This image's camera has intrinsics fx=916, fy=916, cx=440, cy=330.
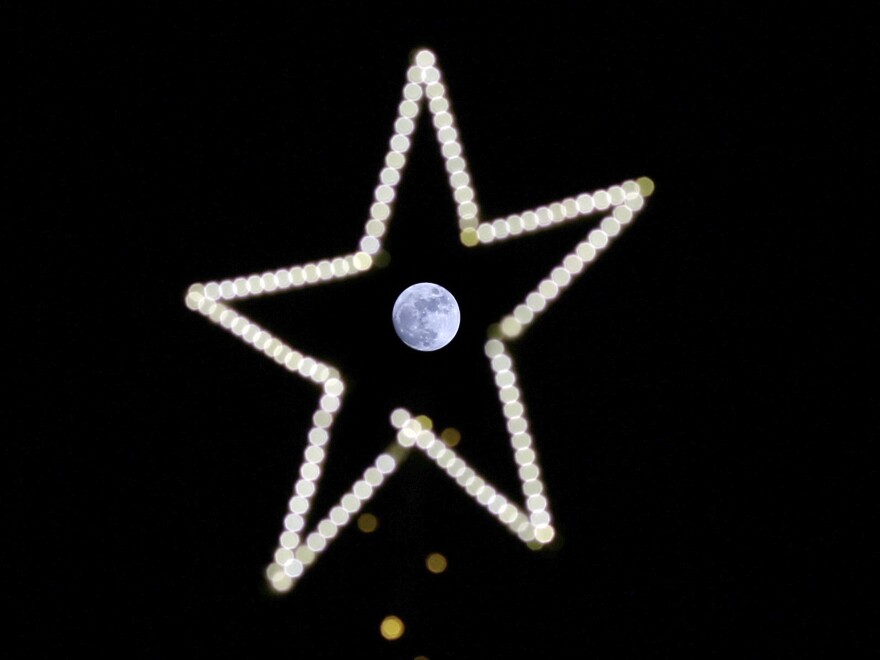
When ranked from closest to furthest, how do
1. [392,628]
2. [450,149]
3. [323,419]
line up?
[323,419] → [450,149] → [392,628]

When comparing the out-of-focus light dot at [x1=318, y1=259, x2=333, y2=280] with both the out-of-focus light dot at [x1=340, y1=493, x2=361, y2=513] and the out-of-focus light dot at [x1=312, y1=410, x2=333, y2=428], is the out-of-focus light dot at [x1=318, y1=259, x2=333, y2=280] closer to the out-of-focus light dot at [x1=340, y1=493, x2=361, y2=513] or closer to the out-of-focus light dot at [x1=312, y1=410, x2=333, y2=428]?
the out-of-focus light dot at [x1=312, y1=410, x2=333, y2=428]

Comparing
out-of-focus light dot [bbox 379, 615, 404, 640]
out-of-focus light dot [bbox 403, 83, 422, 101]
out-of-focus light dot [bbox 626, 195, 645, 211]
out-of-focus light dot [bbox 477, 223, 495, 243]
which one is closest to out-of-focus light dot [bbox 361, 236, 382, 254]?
out-of-focus light dot [bbox 477, 223, 495, 243]

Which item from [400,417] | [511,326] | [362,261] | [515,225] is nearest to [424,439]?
[400,417]

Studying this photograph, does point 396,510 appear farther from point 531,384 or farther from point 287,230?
point 287,230

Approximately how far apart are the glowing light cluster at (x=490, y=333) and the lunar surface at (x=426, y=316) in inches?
4.3

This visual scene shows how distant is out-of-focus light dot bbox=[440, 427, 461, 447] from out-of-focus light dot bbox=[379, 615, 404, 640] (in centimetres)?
49

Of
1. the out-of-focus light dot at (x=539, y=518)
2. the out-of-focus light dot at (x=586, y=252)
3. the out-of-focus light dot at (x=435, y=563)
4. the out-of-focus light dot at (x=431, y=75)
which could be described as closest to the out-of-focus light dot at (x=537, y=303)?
the out-of-focus light dot at (x=586, y=252)


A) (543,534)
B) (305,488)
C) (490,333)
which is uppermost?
(490,333)

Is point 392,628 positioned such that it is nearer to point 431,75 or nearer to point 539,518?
point 539,518

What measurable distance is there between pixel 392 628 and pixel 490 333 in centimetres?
88

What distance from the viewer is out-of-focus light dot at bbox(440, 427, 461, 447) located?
97.0 inches

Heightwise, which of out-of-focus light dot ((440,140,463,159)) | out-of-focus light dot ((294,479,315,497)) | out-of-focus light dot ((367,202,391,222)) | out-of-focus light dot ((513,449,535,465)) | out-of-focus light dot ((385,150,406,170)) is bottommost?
out-of-focus light dot ((513,449,535,465))

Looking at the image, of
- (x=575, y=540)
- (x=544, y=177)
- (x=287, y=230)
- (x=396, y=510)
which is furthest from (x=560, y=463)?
(x=287, y=230)

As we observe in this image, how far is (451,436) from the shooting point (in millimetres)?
2477
